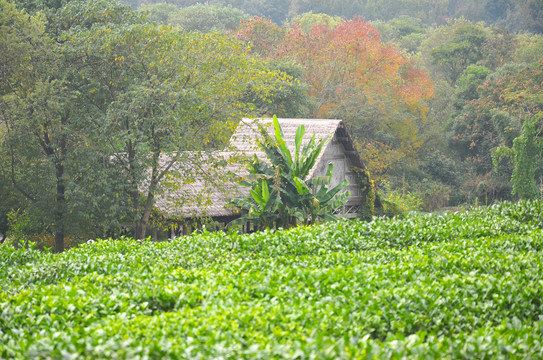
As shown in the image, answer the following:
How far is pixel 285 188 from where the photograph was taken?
14773 millimetres

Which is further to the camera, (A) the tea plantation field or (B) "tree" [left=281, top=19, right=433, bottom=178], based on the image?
(B) "tree" [left=281, top=19, right=433, bottom=178]

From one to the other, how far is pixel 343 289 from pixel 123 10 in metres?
11.6

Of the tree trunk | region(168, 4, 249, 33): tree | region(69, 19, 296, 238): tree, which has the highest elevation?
region(168, 4, 249, 33): tree

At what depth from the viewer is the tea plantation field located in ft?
13.0

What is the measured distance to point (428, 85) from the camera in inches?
1251

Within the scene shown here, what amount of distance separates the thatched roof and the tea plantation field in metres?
6.01

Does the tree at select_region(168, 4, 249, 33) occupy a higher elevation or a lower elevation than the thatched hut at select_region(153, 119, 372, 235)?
higher

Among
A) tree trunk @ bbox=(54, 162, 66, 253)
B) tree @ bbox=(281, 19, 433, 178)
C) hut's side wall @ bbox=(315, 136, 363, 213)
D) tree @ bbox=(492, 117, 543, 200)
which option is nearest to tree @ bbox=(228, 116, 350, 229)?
hut's side wall @ bbox=(315, 136, 363, 213)

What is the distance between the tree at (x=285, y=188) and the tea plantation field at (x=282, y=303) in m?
5.82

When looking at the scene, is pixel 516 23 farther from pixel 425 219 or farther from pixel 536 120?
pixel 425 219

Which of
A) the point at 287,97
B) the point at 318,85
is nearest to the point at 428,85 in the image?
the point at 318,85

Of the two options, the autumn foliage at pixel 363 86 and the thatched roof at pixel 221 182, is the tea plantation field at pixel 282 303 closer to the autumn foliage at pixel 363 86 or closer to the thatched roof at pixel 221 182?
the thatched roof at pixel 221 182

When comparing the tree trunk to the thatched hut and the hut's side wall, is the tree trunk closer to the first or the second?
the thatched hut

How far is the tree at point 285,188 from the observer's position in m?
14.2
